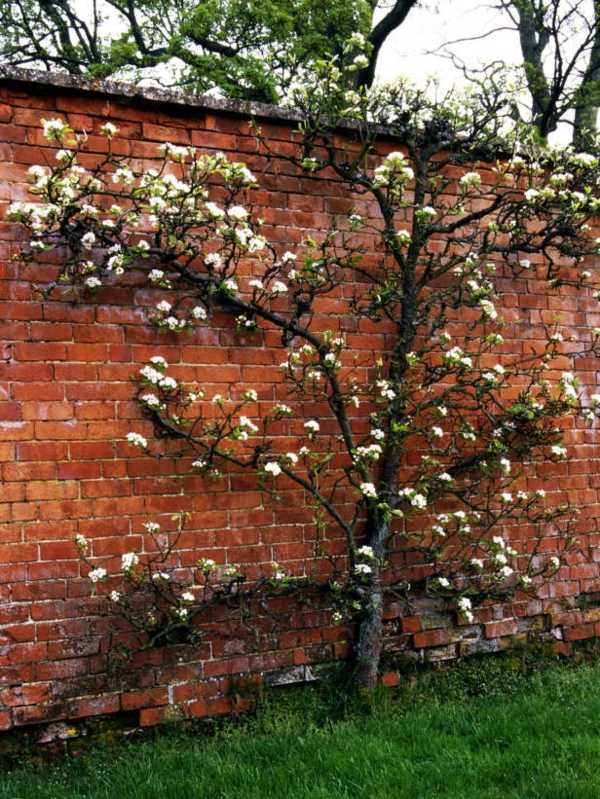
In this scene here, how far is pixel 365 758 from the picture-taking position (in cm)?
324

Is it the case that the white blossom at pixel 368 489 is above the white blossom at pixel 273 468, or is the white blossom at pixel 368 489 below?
below

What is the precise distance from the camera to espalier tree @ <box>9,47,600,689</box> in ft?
12.2

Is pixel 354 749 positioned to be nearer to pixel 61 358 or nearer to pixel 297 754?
pixel 297 754

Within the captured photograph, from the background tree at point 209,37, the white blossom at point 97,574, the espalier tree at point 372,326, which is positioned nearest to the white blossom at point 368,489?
the espalier tree at point 372,326

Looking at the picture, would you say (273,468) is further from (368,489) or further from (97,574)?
(97,574)

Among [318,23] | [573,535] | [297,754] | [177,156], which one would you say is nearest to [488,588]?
[573,535]

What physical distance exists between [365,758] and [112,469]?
1.60m

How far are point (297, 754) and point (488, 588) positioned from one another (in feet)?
5.13

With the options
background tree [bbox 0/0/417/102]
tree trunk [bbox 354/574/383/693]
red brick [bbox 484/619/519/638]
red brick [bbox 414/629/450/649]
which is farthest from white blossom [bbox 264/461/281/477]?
background tree [bbox 0/0/417/102]

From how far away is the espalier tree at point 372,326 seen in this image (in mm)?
3727

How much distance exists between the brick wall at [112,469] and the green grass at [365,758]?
0.74 feet

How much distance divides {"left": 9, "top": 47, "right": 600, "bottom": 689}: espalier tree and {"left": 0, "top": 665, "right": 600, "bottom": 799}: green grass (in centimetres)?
44

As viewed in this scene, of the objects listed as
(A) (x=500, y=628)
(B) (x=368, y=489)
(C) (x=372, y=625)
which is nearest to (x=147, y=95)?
(B) (x=368, y=489)

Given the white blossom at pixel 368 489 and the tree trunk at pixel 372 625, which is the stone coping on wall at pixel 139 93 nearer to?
the white blossom at pixel 368 489
